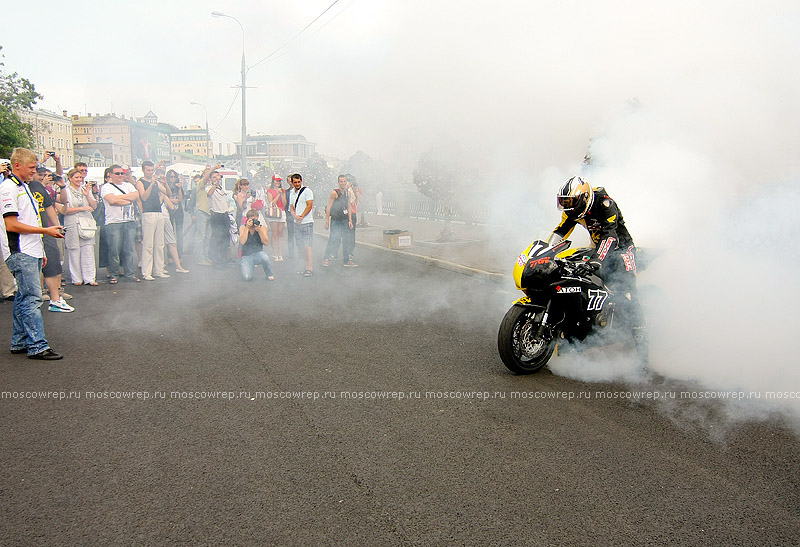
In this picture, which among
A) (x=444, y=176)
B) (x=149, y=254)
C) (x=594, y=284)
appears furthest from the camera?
(x=444, y=176)

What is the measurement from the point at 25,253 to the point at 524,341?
4519mm

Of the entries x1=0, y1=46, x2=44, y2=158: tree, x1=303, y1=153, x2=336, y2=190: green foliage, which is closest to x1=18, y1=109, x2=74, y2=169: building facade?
x1=0, y1=46, x2=44, y2=158: tree

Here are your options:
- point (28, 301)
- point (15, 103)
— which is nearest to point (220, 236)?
point (28, 301)

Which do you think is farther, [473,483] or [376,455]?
[376,455]

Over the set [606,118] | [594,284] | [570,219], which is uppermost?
[606,118]

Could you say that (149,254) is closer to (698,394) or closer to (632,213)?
(632,213)

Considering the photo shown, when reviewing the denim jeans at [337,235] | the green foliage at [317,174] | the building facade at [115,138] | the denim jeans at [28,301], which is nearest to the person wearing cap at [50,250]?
the denim jeans at [28,301]

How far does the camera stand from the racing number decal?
473 cm

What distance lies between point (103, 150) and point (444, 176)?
82.9 m

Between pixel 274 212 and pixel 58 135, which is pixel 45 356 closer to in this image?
pixel 274 212

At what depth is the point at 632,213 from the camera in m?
5.89

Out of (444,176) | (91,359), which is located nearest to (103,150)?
(444,176)

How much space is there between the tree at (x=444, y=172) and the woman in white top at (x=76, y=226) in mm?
7766

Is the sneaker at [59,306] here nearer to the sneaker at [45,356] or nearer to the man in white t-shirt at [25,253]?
the man in white t-shirt at [25,253]
